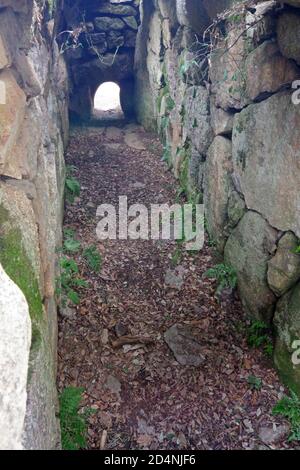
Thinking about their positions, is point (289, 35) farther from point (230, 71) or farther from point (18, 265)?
point (18, 265)

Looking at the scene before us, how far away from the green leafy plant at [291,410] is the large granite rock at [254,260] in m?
0.88

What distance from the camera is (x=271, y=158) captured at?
4086 mm

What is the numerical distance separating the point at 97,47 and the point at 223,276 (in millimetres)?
8341

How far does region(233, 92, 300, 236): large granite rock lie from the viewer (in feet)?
12.2

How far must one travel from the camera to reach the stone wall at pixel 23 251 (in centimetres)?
212

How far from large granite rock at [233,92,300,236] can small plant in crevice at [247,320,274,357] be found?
117cm

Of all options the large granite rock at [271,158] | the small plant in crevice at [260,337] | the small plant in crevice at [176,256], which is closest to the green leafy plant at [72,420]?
the small plant in crevice at [260,337]

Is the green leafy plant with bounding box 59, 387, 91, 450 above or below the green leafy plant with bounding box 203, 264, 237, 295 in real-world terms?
below

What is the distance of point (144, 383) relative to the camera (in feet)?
13.0

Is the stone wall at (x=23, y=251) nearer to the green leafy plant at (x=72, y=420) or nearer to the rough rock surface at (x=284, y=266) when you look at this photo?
the green leafy plant at (x=72, y=420)

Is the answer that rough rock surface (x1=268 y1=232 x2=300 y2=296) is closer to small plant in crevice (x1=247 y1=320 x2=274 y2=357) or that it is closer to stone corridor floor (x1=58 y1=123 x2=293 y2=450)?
small plant in crevice (x1=247 y1=320 x2=274 y2=357)

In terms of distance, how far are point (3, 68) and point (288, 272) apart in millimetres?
3209

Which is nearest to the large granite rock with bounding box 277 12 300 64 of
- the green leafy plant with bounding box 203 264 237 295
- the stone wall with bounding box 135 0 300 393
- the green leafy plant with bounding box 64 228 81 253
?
the stone wall with bounding box 135 0 300 393

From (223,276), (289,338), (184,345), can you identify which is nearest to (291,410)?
(289,338)
